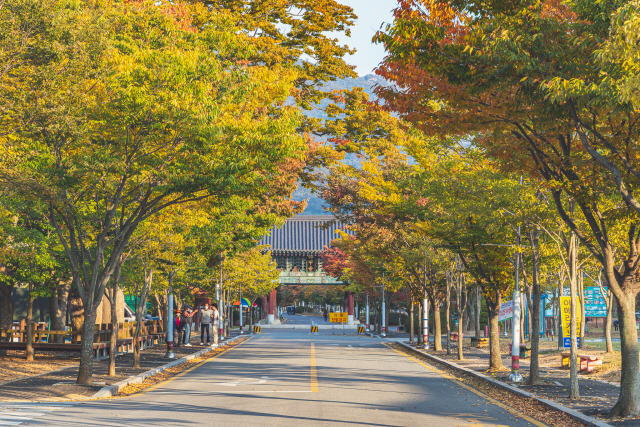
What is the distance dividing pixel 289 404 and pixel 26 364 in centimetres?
1230

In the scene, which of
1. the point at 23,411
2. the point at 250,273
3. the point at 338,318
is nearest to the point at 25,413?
the point at 23,411

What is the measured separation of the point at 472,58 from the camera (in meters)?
10.5

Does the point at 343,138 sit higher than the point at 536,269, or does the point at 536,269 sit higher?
the point at 343,138

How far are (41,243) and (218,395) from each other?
8943 millimetres

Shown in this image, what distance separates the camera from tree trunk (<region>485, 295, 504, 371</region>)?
2116cm

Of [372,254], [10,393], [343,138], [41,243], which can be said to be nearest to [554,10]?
[10,393]

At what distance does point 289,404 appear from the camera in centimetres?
1312

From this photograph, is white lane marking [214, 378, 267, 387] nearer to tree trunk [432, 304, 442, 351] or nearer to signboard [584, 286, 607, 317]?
tree trunk [432, 304, 442, 351]

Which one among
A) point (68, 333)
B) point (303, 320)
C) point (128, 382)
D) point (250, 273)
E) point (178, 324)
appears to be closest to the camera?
point (128, 382)

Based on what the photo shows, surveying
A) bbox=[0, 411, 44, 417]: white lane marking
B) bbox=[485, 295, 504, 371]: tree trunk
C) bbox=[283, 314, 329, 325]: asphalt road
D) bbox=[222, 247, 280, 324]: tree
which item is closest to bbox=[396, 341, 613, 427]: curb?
bbox=[485, 295, 504, 371]: tree trunk

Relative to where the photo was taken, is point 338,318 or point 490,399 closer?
point 490,399

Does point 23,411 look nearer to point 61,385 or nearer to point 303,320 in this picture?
point 61,385

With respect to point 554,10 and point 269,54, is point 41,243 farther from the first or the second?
point 554,10

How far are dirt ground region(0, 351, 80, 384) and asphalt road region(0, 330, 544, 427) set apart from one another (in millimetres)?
4404
